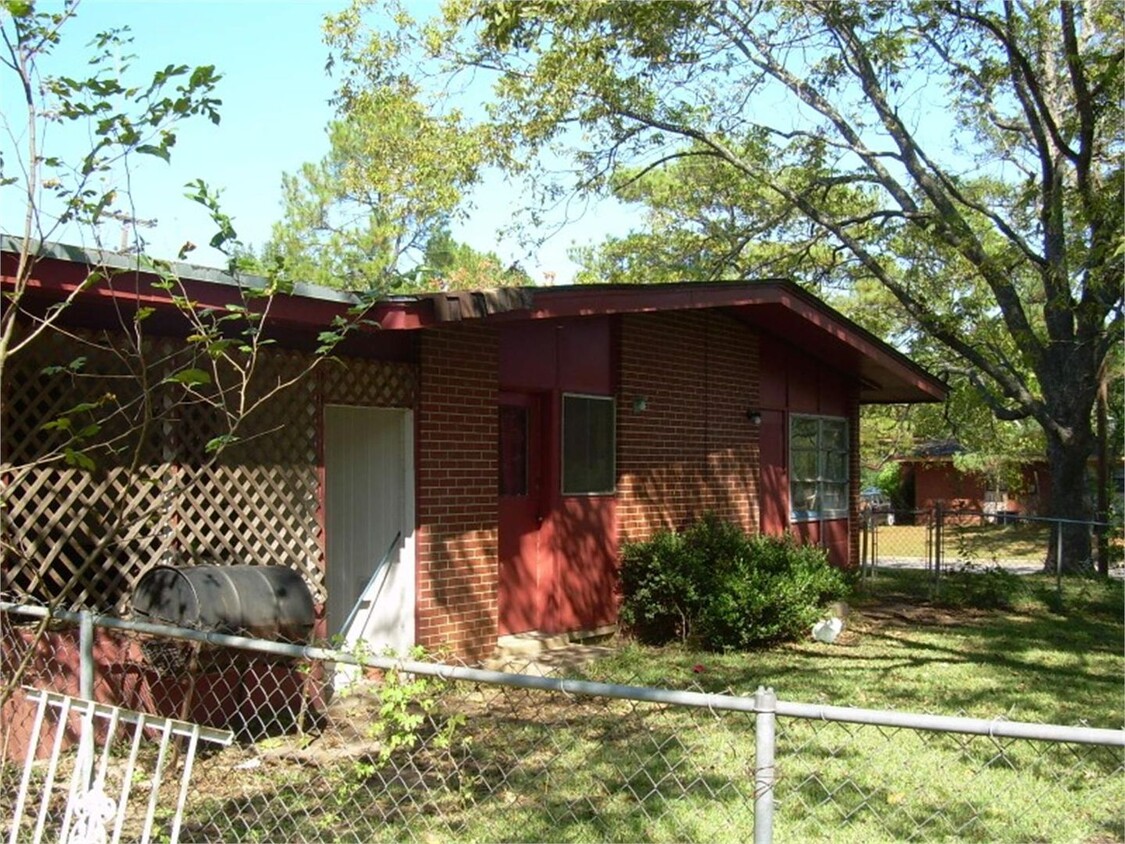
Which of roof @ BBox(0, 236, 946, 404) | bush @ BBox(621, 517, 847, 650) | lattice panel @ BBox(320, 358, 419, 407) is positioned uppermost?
roof @ BBox(0, 236, 946, 404)

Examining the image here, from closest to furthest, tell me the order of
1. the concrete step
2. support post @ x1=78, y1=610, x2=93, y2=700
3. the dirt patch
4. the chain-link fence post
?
the chain-link fence post, support post @ x1=78, y1=610, x2=93, y2=700, the concrete step, the dirt patch

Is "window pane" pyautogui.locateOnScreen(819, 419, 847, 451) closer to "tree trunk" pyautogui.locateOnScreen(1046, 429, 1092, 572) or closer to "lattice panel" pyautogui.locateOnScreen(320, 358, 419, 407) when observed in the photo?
"tree trunk" pyautogui.locateOnScreen(1046, 429, 1092, 572)

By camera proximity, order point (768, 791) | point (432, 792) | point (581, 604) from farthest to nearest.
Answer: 1. point (581, 604)
2. point (432, 792)
3. point (768, 791)

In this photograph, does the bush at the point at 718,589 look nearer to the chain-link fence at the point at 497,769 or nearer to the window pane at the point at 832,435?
the chain-link fence at the point at 497,769

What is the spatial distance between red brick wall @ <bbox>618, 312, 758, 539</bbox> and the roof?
65 cm

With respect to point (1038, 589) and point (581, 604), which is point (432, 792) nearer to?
point (581, 604)

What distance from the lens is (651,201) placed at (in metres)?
25.9

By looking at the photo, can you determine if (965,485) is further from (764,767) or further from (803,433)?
(764,767)

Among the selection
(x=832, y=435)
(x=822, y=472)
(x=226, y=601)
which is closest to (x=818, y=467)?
(x=822, y=472)

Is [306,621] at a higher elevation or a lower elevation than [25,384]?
lower

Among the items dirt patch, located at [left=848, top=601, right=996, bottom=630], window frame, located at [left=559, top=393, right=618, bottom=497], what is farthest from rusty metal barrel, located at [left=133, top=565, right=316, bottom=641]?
dirt patch, located at [left=848, top=601, right=996, bottom=630]

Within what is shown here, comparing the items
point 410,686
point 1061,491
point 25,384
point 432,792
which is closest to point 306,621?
point 432,792

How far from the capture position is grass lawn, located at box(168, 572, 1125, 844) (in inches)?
206

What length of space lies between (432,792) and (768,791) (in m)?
3.22
